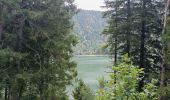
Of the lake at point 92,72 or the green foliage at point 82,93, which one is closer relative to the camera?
the green foliage at point 82,93

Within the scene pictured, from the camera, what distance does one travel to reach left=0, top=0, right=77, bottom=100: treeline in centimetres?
1252

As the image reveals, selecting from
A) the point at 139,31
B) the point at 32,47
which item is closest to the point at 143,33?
the point at 139,31

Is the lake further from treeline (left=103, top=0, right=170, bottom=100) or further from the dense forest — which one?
the dense forest

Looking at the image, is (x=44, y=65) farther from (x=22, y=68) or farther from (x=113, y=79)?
(x=113, y=79)

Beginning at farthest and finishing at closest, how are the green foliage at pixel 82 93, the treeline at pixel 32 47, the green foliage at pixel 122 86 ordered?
the green foliage at pixel 82 93 < the treeline at pixel 32 47 < the green foliage at pixel 122 86

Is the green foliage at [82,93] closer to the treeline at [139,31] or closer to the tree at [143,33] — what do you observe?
the treeline at [139,31]

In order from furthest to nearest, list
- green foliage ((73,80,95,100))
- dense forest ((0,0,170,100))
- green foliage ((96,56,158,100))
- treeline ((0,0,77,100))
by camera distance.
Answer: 1. green foliage ((73,80,95,100))
2. treeline ((0,0,77,100))
3. dense forest ((0,0,170,100))
4. green foliage ((96,56,158,100))

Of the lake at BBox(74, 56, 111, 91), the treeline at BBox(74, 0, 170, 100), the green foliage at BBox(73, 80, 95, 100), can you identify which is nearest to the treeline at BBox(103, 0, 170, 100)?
the treeline at BBox(74, 0, 170, 100)

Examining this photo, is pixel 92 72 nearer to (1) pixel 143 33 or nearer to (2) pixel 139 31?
(2) pixel 139 31

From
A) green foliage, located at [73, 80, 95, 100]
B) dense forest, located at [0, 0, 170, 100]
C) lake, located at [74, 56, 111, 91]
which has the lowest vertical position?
lake, located at [74, 56, 111, 91]

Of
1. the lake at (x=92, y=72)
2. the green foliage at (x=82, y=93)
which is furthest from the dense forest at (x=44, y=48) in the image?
the green foliage at (x=82, y=93)

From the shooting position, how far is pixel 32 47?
13.6m

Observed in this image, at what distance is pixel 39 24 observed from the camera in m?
13.3

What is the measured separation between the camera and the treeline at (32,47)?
41.1 feet
